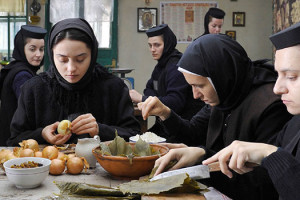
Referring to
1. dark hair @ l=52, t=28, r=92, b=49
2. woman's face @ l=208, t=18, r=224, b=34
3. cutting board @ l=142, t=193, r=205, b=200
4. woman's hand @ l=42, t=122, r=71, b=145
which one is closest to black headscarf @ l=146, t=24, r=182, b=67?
woman's face @ l=208, t=18, r=224, b=34

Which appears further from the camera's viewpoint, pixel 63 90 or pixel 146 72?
pixel 146 72

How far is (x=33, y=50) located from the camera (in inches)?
148

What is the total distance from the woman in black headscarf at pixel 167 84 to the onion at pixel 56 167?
2.01 metres

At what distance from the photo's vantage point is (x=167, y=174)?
4.66 feet

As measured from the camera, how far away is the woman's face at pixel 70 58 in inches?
89.7

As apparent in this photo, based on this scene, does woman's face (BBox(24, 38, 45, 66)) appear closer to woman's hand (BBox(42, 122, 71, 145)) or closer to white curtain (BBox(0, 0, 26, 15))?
woman's hand (BBox(42, 122, 71, 145))

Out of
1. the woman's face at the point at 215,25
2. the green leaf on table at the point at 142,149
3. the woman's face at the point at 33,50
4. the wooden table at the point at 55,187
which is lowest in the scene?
the wooden table at the point at 55,187

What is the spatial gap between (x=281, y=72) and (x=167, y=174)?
0.56 metres

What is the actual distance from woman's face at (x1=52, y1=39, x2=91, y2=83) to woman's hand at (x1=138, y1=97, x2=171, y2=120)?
1.56 ft

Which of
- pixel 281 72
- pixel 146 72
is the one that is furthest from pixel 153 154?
pixel 146 72

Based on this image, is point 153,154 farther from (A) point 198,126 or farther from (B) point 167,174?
(A) point 198,126

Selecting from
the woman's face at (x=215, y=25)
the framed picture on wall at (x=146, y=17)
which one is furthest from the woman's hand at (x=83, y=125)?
the framed picture on wall at (x=146, y=17)

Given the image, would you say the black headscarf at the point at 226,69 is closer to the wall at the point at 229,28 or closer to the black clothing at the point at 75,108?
the black clothing at the point at 75,108

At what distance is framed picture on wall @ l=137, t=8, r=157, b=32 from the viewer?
7.17 m
